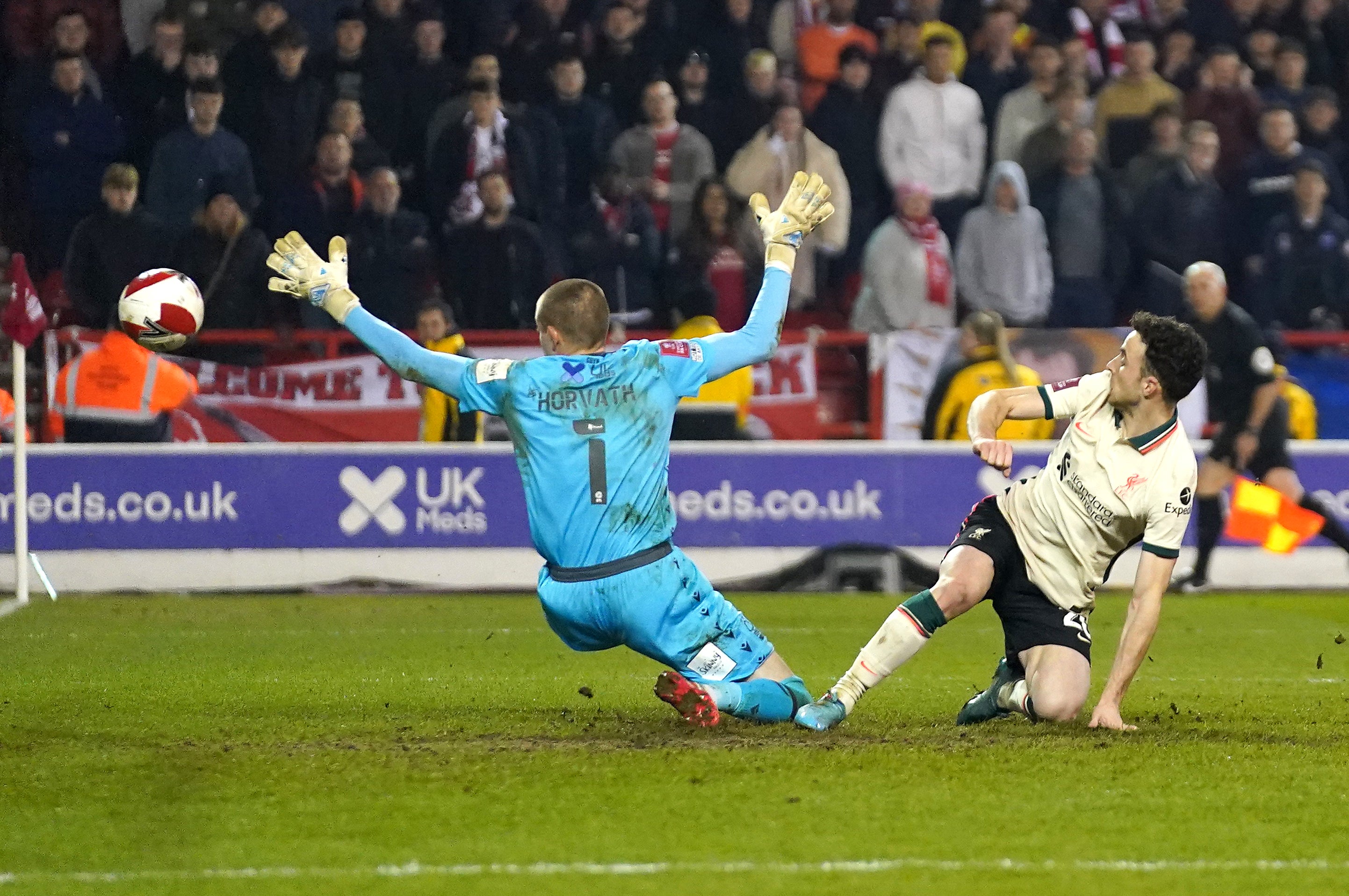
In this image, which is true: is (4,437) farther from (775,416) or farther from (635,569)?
(635,569)

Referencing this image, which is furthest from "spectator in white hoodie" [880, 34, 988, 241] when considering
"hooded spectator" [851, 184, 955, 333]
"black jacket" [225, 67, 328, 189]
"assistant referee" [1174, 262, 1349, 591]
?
"black jacket" [225, 67, 328, 189]

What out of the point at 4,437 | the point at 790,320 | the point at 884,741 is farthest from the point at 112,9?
the point at 884,741

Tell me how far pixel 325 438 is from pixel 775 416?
322 centimetres

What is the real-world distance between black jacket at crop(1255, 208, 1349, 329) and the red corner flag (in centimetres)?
926

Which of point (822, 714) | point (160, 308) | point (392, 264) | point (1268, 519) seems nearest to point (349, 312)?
point (822, 714)

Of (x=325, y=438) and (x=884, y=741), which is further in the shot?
(x=325, y=438)

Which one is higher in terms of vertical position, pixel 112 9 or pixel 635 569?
pixel 112 9

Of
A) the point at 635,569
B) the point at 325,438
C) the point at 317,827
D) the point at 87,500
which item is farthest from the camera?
the point at 325,438

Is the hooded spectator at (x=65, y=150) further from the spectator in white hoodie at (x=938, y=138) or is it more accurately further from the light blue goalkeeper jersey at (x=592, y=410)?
the light blue goalkeeper jersey at (x=592, y=410)

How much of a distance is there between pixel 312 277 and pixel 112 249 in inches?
315

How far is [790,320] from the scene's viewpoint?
1467 cm

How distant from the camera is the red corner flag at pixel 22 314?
10953 mm

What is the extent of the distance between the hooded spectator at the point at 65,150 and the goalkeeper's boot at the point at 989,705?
9943 mm

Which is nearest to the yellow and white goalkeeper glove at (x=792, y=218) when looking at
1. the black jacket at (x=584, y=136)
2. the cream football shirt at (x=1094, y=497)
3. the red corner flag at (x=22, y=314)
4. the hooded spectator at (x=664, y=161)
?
the cream football shirt at (x=1094, y=497)
